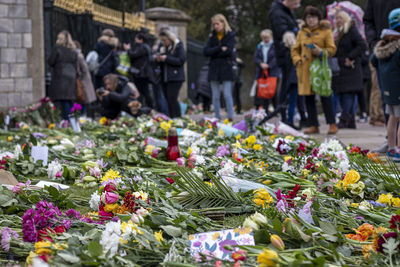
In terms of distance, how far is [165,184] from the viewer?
12.4 ft

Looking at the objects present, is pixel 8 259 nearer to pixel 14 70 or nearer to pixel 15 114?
pixel 15 114

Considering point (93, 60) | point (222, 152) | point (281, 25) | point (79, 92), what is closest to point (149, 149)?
point (222, 152)

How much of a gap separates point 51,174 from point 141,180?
0.92m

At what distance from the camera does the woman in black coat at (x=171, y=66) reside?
11273mm

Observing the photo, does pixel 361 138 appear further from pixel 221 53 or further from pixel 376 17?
pixel 221 53

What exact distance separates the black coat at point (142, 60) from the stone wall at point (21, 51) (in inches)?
74.1

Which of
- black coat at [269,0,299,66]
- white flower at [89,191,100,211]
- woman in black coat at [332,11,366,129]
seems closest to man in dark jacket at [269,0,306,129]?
black coat at [269,0,299,66]

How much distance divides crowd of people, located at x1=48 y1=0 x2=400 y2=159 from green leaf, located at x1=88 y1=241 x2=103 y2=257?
16.2 feet

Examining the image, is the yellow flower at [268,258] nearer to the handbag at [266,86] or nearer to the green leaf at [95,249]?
the green leaf at [95,249]

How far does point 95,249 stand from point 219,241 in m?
0.46

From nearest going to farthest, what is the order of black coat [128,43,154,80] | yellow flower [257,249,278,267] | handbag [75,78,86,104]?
yellow flower [257,249,278,267] < handbag [75,78,86,104] < black coat [128,43,154,80]

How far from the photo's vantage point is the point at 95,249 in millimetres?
2146

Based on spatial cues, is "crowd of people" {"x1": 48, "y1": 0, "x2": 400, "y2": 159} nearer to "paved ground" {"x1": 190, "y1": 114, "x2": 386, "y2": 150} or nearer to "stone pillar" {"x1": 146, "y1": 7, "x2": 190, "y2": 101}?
"paved ground" {"x1": 190, "y1": 114, "x2": 386, "y2": 150}

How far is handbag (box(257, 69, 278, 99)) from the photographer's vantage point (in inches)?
459
